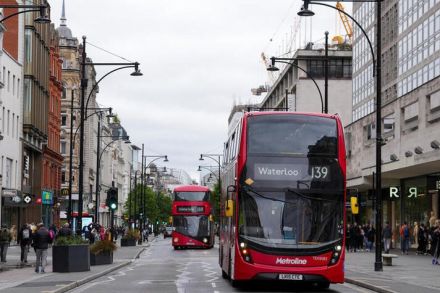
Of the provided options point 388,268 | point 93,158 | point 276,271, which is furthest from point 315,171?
point 93,158

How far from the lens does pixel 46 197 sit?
73562 millimetres

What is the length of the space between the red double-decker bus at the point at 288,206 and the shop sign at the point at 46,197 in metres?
52.7

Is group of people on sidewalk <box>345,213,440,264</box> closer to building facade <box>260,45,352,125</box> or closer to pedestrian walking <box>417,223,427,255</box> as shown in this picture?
pedestrian walking <box>417,223,427,255</box>

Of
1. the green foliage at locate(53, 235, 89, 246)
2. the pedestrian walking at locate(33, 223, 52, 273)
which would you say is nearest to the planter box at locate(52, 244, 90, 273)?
the green foliage at locate(53, 235, 89, 246)

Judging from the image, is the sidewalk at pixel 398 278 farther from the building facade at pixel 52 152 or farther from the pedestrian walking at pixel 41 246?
the building facade at pixel 52 152

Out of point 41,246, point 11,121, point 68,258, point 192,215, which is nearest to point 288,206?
point 68,258

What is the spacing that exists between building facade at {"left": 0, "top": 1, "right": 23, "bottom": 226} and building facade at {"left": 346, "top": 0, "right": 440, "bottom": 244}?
23.1 m

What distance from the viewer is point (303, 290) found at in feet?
74.1

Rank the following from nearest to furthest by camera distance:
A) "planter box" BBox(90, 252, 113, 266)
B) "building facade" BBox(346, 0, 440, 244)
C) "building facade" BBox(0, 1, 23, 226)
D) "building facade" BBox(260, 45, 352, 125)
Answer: "planter box" BBox(90, 252, 113, 266) → "building facade" BBox(346, 0, 440, 244) → "building facade" BBox(0, 1, 23, 226) → "building facade" BBox(260, 45, 352, 125)

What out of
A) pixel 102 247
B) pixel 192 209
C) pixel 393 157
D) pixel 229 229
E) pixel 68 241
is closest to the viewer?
pixel 229 229

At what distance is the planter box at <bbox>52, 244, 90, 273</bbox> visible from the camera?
2972 centimetres

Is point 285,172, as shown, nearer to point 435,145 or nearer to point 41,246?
point 41,246

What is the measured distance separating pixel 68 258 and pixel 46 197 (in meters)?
44.6

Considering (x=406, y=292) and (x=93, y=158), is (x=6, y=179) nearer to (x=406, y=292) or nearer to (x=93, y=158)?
(x=406, y=292)
